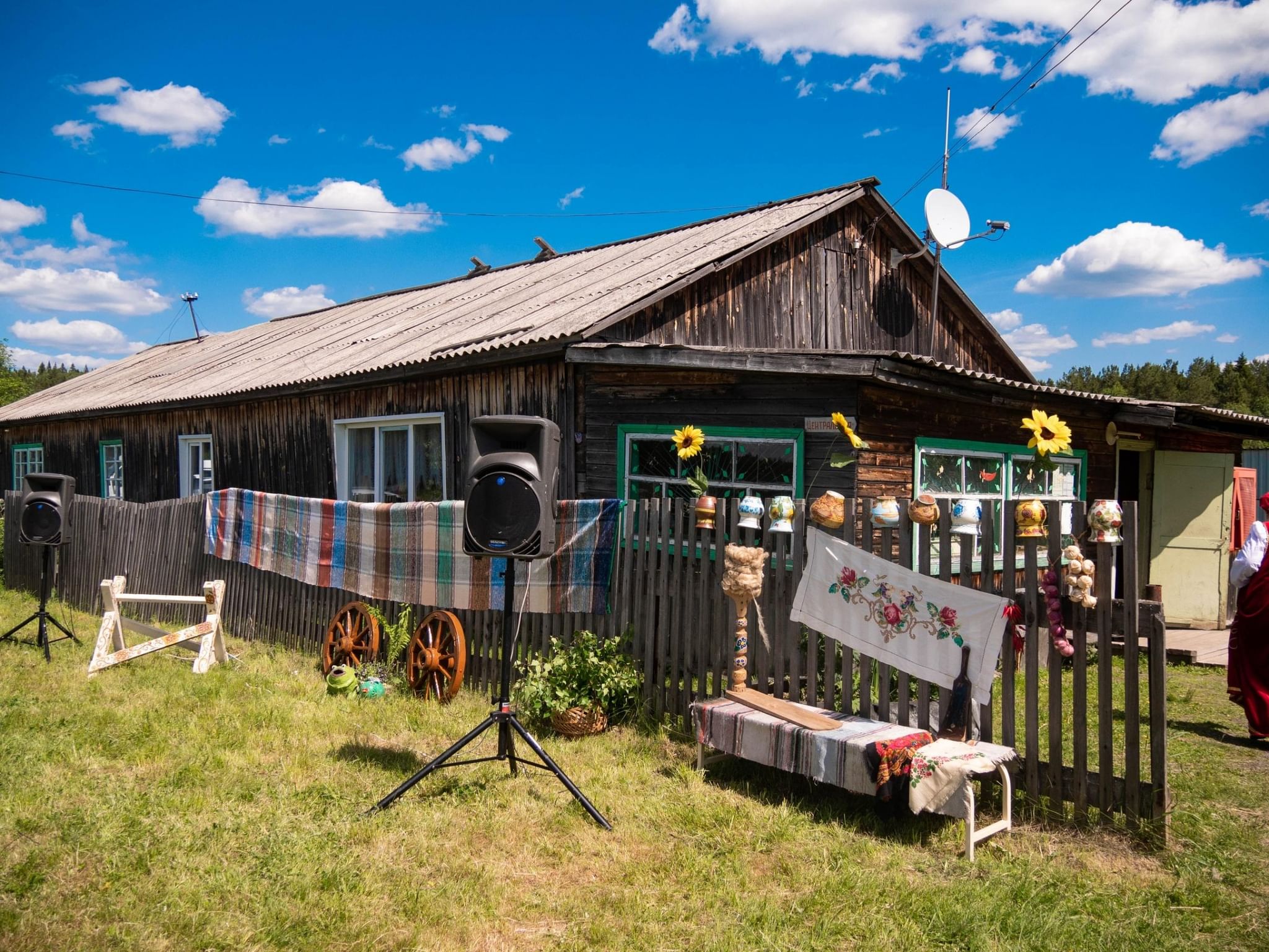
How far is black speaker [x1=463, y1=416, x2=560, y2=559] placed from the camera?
4.71 metres

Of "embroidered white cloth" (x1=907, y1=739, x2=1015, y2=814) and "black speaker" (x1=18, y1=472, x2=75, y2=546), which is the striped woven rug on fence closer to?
"black speaker" (x1=18, y1=472, x2=75, y2=546)

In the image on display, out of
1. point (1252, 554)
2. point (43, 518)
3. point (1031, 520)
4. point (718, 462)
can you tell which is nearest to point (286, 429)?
point (43, 518)

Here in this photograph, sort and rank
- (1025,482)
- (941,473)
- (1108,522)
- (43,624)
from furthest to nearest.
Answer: (1025,482) < (43,624) < (941,473) < (1108,522)

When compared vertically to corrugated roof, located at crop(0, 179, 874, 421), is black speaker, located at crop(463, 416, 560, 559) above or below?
below

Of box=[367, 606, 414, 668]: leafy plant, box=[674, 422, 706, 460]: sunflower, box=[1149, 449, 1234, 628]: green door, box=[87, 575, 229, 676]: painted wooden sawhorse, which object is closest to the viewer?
box=[674, 422, 706, 460]: sunflower

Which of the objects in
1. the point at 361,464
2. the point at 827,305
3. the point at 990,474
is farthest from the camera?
the point at 827,305

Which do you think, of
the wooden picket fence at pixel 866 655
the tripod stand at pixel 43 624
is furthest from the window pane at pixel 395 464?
the tripod stand at pixel 43 624

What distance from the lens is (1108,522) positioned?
4309mm

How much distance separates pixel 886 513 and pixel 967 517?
16.5 inches

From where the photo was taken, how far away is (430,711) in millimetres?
6418

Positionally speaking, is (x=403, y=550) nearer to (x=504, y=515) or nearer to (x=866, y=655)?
(x=504, y=515)

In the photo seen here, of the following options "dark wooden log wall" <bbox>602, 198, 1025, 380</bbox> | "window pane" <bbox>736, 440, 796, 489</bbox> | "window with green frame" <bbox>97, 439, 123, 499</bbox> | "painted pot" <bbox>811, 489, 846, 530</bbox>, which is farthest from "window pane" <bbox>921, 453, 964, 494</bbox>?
"window with green frame" <bbox>97, 439, 123, 499</bbox>

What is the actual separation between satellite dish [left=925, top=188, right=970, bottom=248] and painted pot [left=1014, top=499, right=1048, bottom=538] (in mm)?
6910

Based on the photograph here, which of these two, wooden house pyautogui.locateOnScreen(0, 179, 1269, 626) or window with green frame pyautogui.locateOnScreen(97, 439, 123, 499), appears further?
window with green frame pyautogui.locateOnScreen(97, 439, 123, 499)
